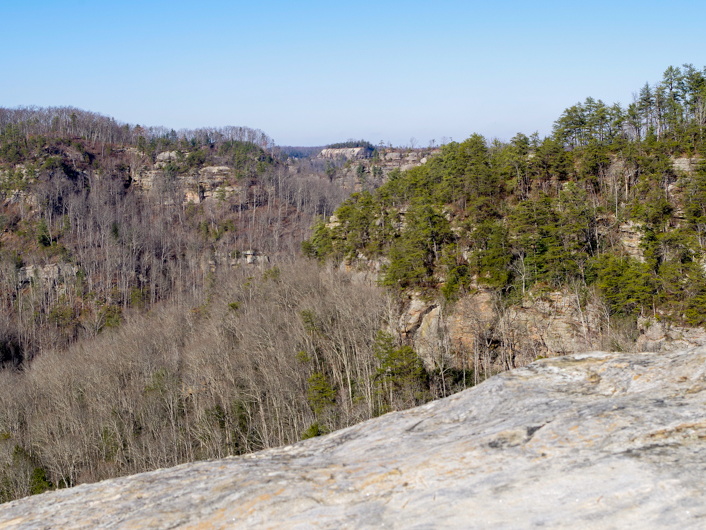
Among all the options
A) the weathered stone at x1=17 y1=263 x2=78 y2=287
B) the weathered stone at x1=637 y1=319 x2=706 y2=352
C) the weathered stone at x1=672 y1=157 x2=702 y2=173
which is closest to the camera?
the weathered stone at x1=637 y1=319 x2=706 y2=352

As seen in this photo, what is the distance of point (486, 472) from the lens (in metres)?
5.25

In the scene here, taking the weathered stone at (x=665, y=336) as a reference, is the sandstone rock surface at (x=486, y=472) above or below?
above

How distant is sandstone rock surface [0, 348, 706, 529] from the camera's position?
4.61 metres

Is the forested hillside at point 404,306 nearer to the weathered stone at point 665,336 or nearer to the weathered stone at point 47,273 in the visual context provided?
the weathered stone at point 665,336

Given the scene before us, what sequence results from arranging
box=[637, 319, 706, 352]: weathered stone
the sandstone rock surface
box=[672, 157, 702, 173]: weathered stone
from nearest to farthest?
the sandstone rock surface < box=[637, 319, 706, 352]: weathered stone < box=[672, 157, 702, 173]: weathered stone

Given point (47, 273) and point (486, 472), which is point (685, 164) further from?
point (47, 273)

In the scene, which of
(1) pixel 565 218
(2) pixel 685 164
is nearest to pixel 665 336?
(1) pixel 565 218

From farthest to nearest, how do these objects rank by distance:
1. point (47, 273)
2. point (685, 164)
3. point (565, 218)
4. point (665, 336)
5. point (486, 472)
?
point (47, 273), point (685, 164), point (565, 218), point (665, 336), point (486, 472)

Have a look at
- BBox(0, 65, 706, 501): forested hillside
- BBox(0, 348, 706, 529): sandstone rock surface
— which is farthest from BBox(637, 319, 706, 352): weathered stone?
BBox(0, 348, 706, 529): sandstone rock surface

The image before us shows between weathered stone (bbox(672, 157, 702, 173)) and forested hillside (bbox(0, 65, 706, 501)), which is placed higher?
weathered stone (bbox(672, 157, 702, 173))

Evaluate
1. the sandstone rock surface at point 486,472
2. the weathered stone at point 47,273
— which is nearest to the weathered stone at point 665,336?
the sandstone rock surface at point 486,472

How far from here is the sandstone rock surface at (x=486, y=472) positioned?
4.61 meters

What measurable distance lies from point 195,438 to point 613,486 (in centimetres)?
3145

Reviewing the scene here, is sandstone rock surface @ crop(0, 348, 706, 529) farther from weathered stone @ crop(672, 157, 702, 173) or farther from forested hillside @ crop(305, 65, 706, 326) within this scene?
weathered stone @ crop(672, 157, 702, 173)
